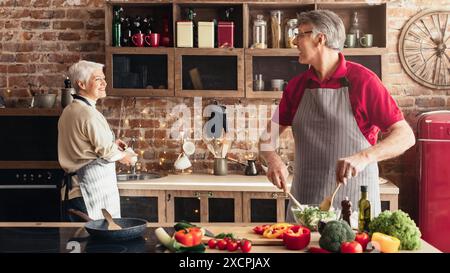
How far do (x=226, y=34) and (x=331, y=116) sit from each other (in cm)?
190

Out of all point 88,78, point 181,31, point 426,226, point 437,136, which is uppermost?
point 181,31

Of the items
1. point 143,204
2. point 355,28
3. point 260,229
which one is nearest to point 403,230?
point 260,229

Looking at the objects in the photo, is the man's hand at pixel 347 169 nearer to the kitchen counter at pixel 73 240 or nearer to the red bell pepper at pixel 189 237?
the kitchen counter at pixel 73 240

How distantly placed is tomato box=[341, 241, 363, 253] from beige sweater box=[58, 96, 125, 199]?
1932 mm

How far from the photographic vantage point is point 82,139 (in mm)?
3643

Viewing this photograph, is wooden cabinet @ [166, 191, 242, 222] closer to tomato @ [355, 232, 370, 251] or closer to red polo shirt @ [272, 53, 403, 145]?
red polo shirt @ [272, 53, 403, 145]

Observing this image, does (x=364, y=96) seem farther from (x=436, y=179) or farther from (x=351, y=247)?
(x=436, y=179)

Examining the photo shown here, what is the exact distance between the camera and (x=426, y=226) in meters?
4.54

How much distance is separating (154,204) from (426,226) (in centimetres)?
211

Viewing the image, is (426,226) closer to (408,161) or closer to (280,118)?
(408,161)

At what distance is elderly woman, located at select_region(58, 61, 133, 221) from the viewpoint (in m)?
3.63

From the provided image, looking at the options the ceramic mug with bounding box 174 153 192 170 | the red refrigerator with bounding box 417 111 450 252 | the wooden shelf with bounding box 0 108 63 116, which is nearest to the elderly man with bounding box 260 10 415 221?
the red refrigerator with bounding box 417 111 450 252
